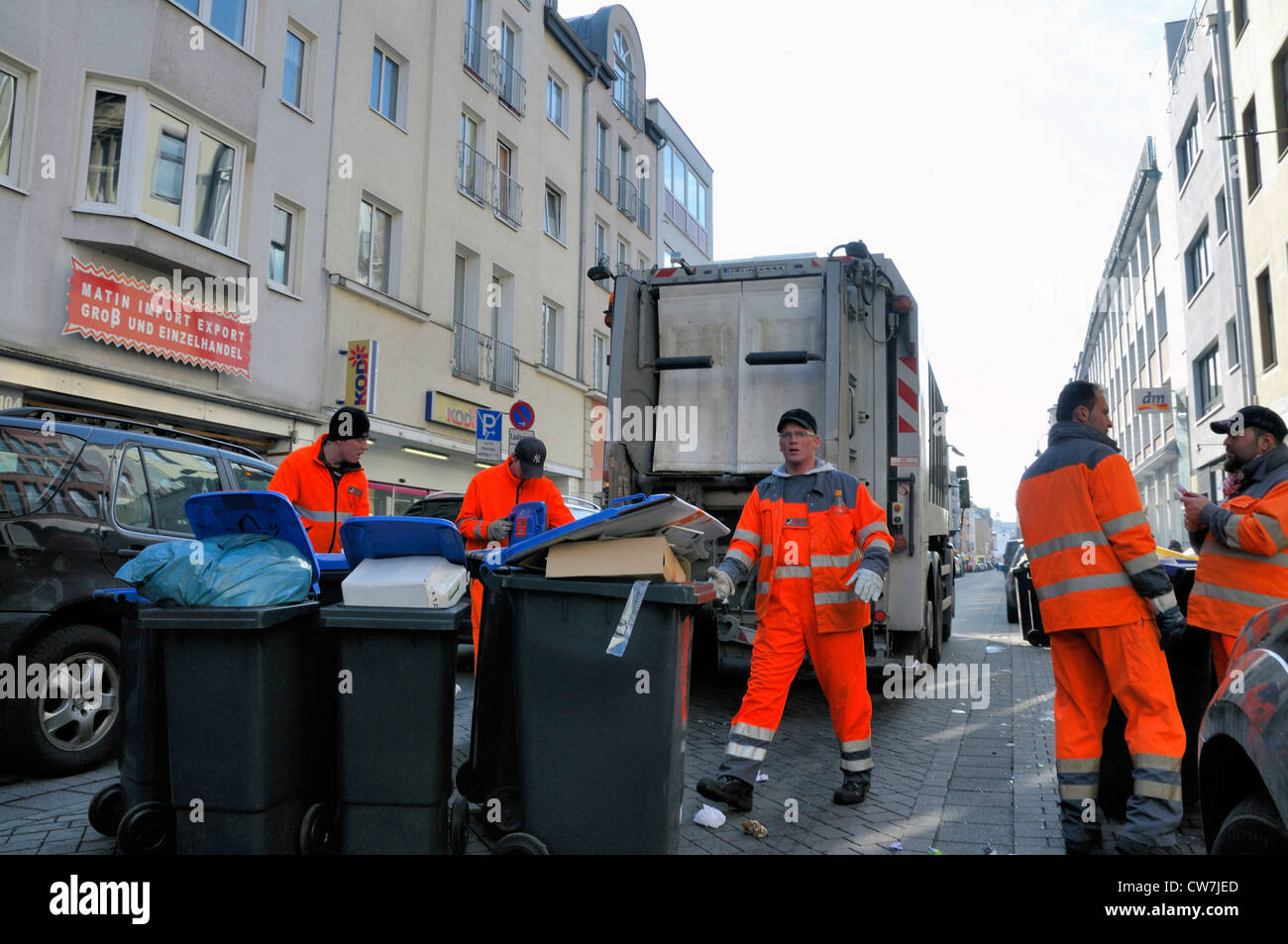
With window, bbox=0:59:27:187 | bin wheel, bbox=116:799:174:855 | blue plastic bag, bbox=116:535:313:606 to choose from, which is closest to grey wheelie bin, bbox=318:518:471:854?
blue plastic bag, bbox=116:535:313:606

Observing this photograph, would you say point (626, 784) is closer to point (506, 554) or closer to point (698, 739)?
point (506, 554)

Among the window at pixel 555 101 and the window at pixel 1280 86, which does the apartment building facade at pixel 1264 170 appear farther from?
the window at pixel 555 101

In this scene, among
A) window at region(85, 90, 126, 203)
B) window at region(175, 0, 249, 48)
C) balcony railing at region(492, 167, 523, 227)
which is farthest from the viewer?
balcony railing at region(492, 167, 523, 227)

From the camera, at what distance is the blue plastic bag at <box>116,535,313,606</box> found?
116 inches

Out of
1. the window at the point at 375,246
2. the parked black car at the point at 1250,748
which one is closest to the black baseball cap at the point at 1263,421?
the parked black car at the point at 1250,748

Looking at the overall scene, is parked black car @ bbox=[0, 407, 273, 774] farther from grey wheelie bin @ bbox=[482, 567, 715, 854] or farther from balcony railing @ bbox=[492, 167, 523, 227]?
balcony railing @ bbox=[492, 167, 523, 227]

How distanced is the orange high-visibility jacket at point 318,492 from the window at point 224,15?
30.9 ft

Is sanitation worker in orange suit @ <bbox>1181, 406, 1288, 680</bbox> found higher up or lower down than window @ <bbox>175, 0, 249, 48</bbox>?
lower down

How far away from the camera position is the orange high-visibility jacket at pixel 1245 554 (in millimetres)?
3568

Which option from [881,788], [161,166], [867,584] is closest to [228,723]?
[867,584]

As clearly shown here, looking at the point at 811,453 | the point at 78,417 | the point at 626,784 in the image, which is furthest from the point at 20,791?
the point at 811,453

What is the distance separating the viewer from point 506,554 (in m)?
3.26

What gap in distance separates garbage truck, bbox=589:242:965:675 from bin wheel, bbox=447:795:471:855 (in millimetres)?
2988
